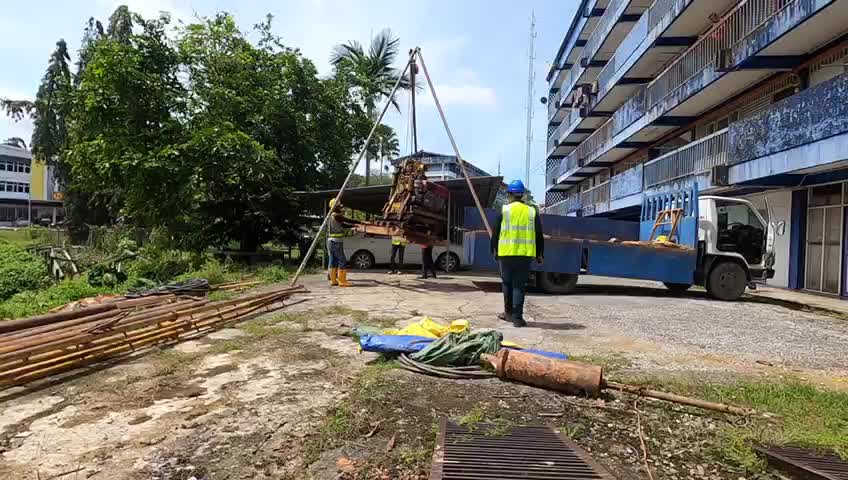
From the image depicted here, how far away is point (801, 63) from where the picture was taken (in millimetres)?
13562

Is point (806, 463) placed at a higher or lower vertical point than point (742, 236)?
lower

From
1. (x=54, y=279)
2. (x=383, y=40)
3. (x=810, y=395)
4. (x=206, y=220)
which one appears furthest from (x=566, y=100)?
(x=810, y=395)

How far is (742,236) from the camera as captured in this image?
35.1 feet

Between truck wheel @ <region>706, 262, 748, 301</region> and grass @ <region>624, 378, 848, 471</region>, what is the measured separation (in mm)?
6366

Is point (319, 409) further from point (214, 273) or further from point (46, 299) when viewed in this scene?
point (214, 273)

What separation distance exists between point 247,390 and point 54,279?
15.9m

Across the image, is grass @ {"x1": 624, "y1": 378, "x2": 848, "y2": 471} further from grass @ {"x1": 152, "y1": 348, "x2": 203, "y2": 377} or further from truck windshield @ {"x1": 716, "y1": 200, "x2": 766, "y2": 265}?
truck windshield @ {"x1": 716, "y1": 200, "x2": 766, "y2": 265}

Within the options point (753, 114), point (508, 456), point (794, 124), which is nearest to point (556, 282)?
point (794, 124)

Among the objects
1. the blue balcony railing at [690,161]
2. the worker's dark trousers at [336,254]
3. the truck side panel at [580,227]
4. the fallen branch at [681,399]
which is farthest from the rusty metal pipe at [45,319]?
the blue balcony railing at [690,161]

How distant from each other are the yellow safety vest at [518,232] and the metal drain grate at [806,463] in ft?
12.5

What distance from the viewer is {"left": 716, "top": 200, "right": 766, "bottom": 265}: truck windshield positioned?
10.7m

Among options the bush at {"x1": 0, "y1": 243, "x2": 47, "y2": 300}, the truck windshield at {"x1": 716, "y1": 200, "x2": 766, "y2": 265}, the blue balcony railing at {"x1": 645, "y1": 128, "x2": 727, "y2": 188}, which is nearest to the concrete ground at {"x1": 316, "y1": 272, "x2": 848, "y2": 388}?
the truck windshield at {"x1": 716, "y1": 200, "x2": 766, "y2": 265}

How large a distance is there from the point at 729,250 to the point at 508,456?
9.58m

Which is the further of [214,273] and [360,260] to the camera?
[360,260]
